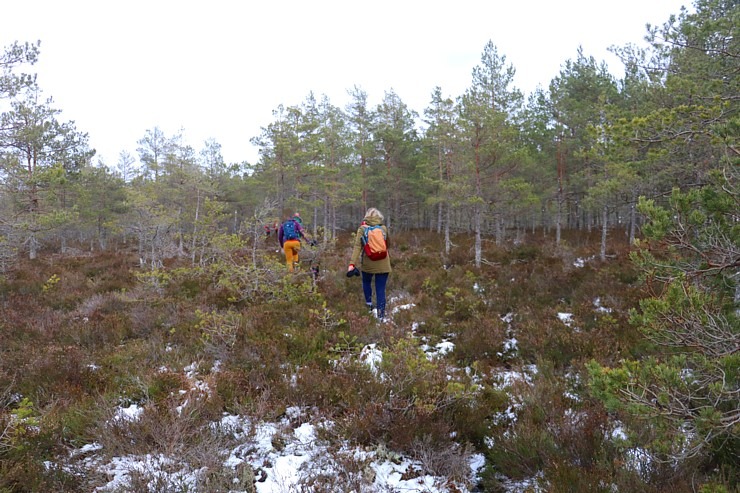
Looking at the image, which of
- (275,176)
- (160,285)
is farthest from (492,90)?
(160,285)

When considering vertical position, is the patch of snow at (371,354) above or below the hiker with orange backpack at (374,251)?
below

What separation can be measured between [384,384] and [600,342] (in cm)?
322

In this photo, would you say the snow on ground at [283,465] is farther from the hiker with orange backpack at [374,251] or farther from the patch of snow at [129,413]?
the hiker with orange backpack at [374,251]

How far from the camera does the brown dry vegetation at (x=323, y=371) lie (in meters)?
2.77

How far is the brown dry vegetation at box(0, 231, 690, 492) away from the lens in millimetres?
2771

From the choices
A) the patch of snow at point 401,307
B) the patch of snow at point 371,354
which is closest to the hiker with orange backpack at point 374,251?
the patch of snow at point 401,307

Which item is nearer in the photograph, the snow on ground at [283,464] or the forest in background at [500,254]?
the forest in background at [500,254]

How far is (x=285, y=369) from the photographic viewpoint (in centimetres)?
423

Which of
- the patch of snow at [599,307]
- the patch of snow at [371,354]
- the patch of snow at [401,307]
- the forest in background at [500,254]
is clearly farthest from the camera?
the patch of snow at [401,307]

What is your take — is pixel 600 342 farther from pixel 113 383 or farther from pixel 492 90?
pixel 492 90

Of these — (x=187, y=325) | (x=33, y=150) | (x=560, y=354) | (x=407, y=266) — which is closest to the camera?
(x=560, y=354)

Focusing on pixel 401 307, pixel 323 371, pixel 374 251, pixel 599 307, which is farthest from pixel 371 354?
pixel 599 307

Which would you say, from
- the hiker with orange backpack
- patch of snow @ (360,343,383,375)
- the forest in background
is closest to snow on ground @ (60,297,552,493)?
the forest in background

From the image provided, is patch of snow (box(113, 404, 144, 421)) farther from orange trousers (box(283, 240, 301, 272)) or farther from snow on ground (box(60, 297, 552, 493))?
orange trousers (box(283, 240, 301, 272))
